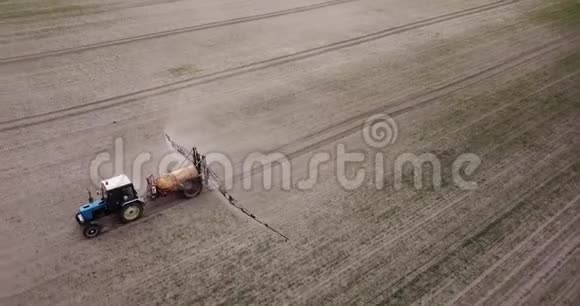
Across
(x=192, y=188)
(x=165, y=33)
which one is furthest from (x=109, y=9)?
(x=192, y=188)

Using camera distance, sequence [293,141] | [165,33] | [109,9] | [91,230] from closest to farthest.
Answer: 1. [91,230]
2. [293,141]
3. [165,33]
4. [109,9]

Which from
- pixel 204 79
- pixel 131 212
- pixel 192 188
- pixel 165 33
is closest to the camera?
pixel 131 212

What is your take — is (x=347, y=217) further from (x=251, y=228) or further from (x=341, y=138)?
(x=341, y=138)

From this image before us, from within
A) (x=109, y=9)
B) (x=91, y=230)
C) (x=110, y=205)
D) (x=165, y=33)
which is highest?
(x=109, y=9)

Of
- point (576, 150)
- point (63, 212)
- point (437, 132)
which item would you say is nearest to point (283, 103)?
point (437, 132)

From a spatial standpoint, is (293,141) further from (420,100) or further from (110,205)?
(110,205)

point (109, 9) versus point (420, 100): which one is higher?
point (109, 9)
